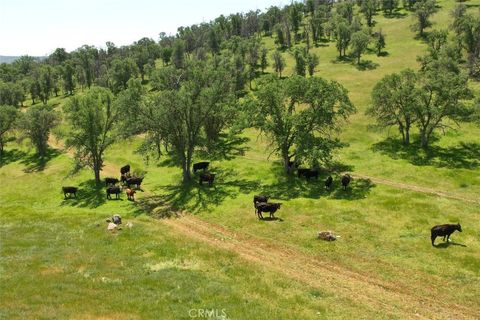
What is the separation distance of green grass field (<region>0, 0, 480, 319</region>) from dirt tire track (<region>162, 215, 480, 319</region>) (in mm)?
Result: 115

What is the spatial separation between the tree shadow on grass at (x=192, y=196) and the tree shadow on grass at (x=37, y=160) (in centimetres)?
3358

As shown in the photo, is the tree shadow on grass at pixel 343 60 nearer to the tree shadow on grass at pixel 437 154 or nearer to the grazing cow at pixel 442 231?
the tree shadow on grass at pixel 437 154

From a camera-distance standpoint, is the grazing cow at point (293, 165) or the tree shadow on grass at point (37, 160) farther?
the tree shadow on grass at point (37, 160)

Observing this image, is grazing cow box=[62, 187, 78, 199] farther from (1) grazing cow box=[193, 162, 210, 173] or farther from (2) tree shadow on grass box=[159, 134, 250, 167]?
(1) grazing cow box=[193, 162, 210, 173]

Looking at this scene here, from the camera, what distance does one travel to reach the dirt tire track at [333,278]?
76.4 feet

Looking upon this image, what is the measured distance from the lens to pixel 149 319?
19.1 m

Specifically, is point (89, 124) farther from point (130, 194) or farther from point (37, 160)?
point (37, 160)

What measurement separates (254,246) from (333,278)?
8125mm

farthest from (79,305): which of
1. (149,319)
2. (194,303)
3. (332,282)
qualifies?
(332,282)

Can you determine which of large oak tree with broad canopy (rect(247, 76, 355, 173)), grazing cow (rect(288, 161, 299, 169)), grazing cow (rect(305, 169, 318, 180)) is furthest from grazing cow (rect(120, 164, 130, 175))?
A: grazing cow (rect(305, 169, 318, 180))

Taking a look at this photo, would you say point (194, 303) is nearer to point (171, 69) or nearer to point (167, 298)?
point (167, 298)

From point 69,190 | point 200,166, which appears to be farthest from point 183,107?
point 69,190

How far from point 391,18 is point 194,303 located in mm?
181449

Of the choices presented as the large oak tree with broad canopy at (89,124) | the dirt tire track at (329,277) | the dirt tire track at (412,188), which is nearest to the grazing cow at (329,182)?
the dirt tire track at (412,188)
